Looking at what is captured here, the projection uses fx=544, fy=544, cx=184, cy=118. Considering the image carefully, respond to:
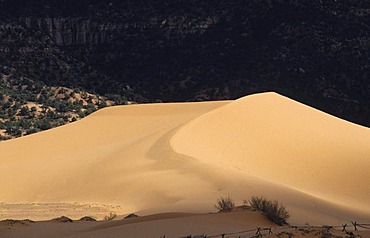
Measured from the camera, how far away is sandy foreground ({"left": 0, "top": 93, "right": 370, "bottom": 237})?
1227cm

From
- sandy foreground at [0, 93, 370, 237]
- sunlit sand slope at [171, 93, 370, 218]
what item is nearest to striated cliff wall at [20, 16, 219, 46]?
sandy foreground at [0, 93, 370, 237]

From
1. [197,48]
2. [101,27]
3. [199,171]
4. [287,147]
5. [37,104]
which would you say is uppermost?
[101,27]

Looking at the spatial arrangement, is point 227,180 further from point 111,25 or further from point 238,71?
point 111,25

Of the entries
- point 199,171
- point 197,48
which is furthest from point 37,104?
point 199,171

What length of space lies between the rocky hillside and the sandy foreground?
74.3 ft

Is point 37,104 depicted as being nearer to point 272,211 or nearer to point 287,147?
point 287,147

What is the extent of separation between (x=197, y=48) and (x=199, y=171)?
139ft

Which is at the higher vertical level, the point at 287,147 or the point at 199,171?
the point at 287,147

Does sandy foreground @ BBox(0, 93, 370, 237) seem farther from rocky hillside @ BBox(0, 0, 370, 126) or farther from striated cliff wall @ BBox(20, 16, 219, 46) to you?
striated cliff wall @ BBox(20, 16, 219, 46)

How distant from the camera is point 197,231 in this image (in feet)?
27.5

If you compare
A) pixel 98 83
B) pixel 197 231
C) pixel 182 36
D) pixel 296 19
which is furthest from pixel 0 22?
pixel 197 231

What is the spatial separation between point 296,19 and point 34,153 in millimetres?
37556

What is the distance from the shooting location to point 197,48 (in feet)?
188

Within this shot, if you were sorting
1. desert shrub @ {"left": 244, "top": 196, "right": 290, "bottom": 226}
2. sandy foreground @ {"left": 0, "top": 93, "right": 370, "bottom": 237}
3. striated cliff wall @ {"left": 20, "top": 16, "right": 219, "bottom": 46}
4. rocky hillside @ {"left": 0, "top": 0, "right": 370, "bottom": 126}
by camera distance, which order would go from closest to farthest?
desert shrub @ {"left": 244, "top": 196, "right": 290, "bottom": 226}
sandy foreground @ {"left": 0, "top": 93, "right": 370, "bottom": 237}
rocky hillside @ {"left": 0, "top": 0, "right": 370, "bottom": 126}
striated cliff wall @ {"left": 20, "top": 16, "right": 219, "bottom": 46}
